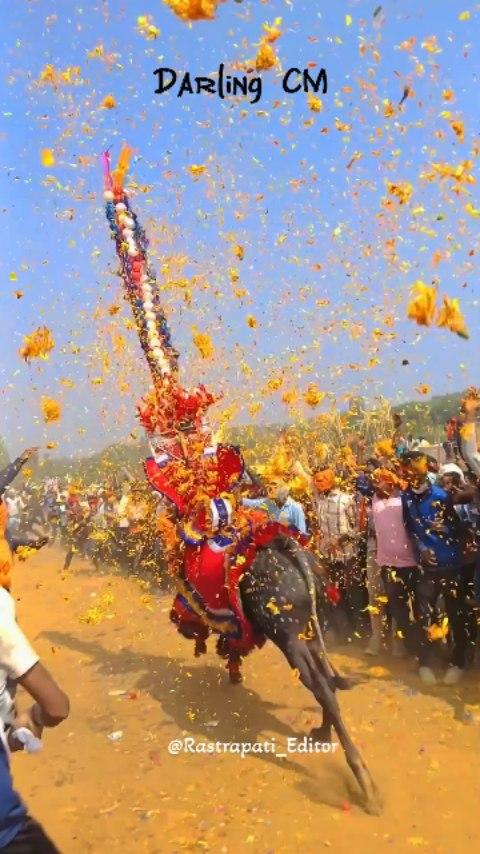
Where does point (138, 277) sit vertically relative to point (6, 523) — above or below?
above

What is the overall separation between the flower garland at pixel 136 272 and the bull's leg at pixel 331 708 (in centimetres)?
425

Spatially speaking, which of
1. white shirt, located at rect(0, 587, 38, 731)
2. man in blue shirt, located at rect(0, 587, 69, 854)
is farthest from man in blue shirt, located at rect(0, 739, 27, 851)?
white shirt, located at rect(0, 587, 38, 731)

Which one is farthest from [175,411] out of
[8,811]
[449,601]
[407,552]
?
[8,811]

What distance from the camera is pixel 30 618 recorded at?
11312mm

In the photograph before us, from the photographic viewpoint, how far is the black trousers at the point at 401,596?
693 cm

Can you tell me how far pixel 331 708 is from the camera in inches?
197

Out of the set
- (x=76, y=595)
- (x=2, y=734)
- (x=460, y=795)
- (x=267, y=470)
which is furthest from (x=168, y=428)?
(x=76, y=595)

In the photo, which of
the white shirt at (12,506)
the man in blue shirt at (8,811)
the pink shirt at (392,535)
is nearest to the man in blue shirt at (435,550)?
the pink shirt at (392,535)

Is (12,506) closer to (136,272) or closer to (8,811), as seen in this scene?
(136,272)

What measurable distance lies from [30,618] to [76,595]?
1.95 meters

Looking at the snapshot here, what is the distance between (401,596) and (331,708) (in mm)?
2319

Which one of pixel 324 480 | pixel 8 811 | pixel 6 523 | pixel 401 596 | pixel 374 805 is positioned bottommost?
pixel 374 805

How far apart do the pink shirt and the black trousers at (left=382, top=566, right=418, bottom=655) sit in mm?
129

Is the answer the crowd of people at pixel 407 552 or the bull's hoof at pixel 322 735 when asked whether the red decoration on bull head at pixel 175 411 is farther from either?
the bull's hoof at pixel 322 735
